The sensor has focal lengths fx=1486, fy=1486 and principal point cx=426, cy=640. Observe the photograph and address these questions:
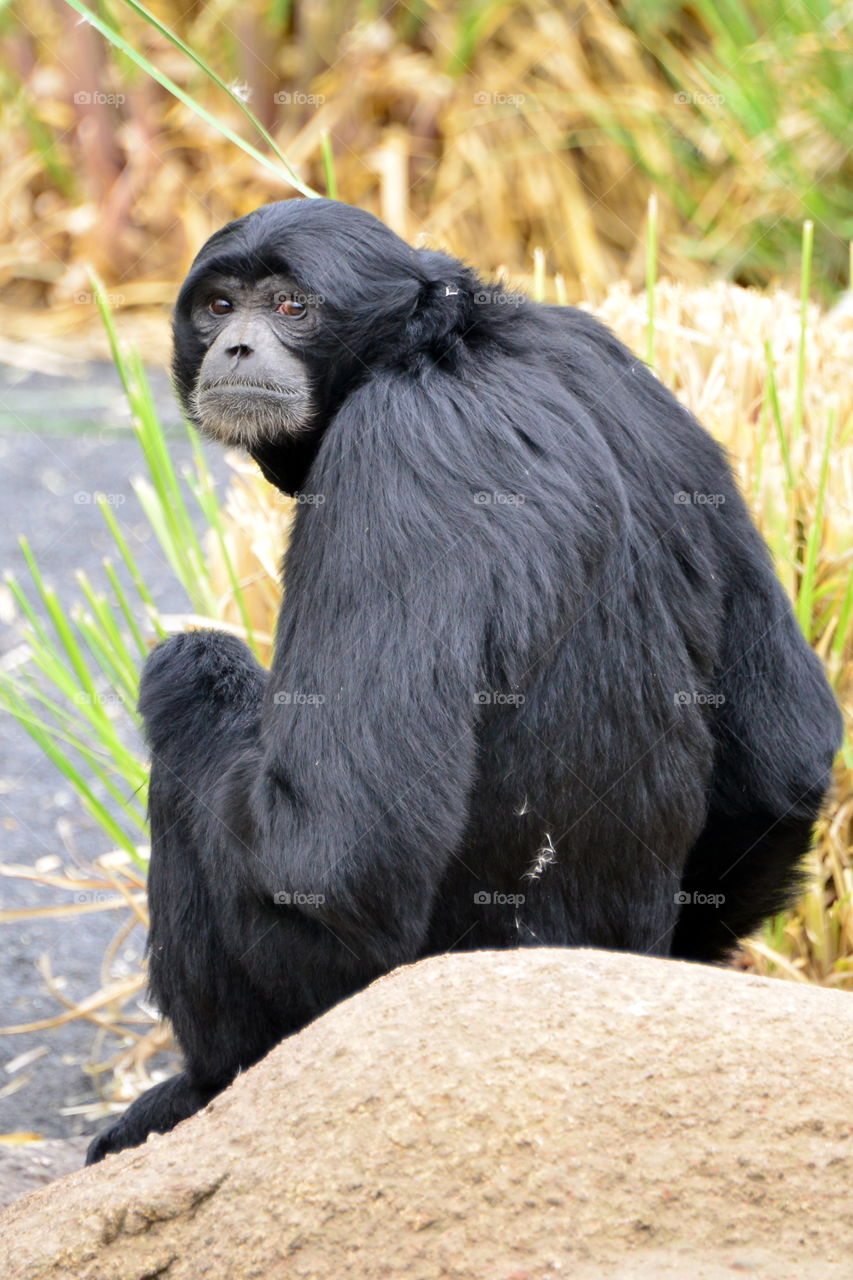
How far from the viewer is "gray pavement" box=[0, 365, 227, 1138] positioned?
4711 millimetres

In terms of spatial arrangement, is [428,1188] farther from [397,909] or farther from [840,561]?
[840,561]

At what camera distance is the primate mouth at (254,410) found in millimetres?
3475

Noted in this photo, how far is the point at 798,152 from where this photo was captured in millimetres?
8305

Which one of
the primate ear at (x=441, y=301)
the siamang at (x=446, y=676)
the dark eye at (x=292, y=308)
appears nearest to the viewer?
the siamang at (x=446, y=676)

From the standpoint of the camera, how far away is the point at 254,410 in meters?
3.48

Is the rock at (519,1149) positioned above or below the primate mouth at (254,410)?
below

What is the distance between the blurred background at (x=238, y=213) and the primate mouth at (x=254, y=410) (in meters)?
0.83

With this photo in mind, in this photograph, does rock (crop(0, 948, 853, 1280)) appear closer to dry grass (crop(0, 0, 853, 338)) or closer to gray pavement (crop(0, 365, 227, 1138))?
gray pavement (crop(0, 365, 227, 1138))

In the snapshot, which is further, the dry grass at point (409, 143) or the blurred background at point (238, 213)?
the dry grass at point (409, 143)

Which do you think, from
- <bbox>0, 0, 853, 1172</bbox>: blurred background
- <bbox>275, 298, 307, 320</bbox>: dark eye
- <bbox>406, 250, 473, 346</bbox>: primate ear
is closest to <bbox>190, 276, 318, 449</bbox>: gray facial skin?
<bbox>275, 298, 307, 320</bbox>: dark eye

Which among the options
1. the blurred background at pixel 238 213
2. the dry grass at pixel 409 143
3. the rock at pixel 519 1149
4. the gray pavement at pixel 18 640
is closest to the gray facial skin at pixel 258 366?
the blurred background at pixel 238 213

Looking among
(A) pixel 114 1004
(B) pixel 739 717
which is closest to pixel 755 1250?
(B) pixel 739 717

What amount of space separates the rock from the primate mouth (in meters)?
1.57

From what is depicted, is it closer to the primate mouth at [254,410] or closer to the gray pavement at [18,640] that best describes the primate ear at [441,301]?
the primate mouth at [254,410]
